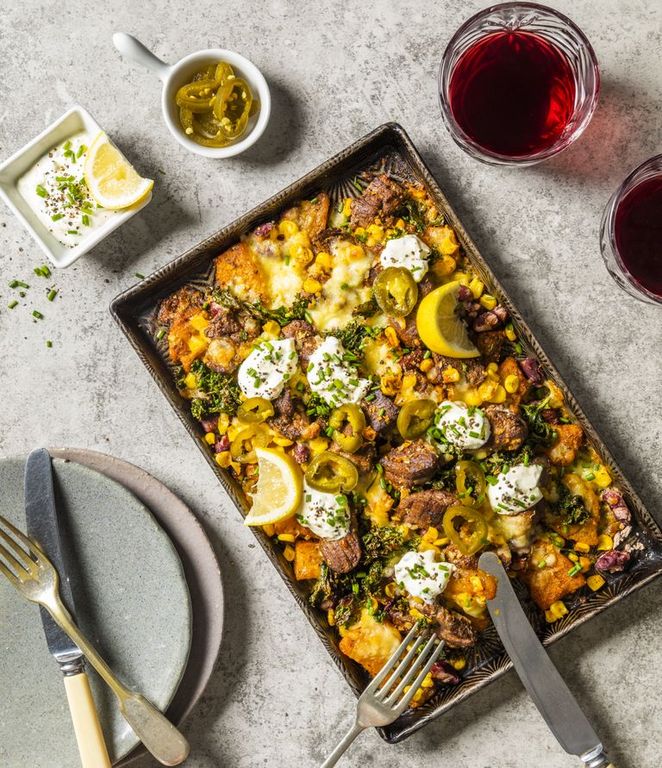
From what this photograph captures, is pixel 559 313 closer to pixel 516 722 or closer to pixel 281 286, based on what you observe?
pixel 281 286

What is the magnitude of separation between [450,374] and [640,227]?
1.08 meters

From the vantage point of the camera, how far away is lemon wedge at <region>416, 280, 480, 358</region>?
10.5 ft

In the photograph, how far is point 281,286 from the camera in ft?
11.6

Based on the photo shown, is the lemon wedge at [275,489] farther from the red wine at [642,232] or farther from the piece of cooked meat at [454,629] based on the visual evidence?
the red wine at [642,232]

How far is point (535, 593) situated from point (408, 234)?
5.51ft

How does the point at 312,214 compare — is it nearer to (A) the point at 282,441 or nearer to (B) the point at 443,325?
(B) the point at 443,325

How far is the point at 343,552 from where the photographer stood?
338 cm

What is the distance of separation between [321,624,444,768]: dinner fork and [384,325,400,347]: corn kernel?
4.05 ft

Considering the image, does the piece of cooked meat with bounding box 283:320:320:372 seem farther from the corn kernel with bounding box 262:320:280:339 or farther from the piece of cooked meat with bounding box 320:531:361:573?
the piece of cooked meat with bounding box 320:531:361:573

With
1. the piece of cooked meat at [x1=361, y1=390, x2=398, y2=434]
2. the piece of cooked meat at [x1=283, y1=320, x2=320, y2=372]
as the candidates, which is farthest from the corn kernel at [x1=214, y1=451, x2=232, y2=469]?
the piece of cooked meat at [x1=361, y1=390, x2=398, y2=434]

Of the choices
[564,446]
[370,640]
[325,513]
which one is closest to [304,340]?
[325,513]

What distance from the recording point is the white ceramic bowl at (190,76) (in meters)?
3.58

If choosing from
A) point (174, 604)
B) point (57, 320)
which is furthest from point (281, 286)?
point (174, 604)

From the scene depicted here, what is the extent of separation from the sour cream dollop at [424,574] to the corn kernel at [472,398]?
26.4 inches
